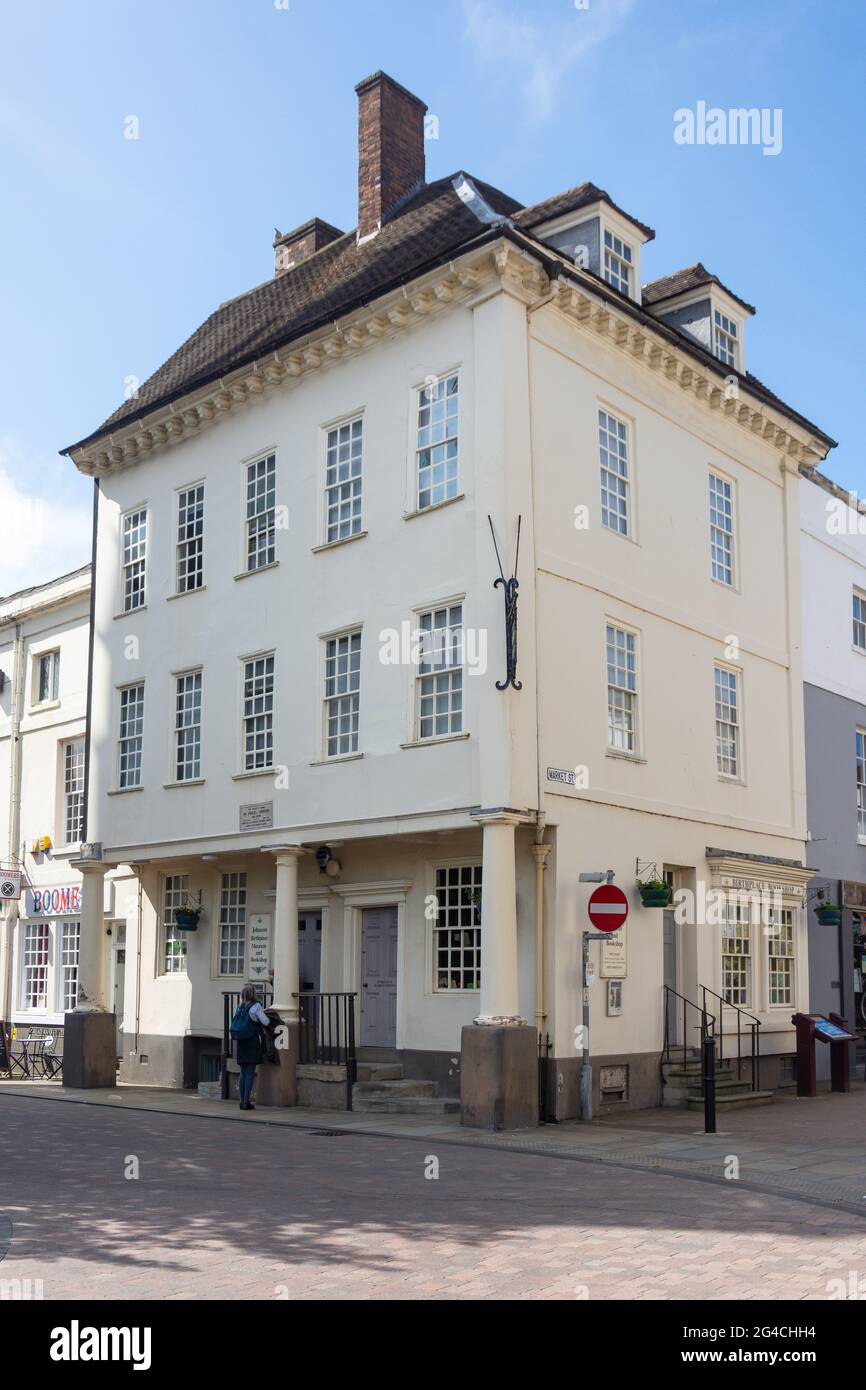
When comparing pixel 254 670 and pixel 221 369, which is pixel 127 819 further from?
pixel 221 369

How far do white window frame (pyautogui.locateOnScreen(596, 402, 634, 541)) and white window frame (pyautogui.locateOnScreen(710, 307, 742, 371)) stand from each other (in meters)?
3.25

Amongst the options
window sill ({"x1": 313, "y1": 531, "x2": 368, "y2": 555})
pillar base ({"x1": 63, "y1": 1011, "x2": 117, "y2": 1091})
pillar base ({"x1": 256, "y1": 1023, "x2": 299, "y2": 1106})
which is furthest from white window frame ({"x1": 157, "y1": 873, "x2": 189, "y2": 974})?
window sill ({"x1": 313, "y1": 531, "x2": 368, "y2": 555})

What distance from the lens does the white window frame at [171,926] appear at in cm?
2314

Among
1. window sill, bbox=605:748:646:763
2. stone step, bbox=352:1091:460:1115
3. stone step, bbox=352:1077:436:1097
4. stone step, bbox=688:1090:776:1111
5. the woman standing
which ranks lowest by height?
stone step, bbox=688:1090:776:1111

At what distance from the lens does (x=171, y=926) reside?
23.5 metres

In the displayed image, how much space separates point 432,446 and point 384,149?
24.6 feet

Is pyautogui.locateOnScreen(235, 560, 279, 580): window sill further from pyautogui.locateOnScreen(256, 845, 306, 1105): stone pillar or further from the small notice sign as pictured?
pyautogui.locateOnScreen(256, 845, 306, 1105): stone pillar

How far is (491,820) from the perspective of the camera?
641 inches

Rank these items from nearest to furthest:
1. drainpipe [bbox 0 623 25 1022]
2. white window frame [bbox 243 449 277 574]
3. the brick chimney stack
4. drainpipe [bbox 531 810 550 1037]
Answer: drainpipe [bbox 531 810 550 1037] → white window frame [bbox 243 449 277 574] → the brick chimney stack → drainpipe [bbox 0 623 25 1022]

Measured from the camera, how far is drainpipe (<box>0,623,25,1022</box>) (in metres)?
29.1

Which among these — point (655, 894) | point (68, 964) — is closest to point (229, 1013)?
point (655, 894)

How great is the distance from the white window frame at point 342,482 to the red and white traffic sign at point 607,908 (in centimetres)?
607

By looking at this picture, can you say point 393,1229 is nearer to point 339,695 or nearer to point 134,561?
point 339,695

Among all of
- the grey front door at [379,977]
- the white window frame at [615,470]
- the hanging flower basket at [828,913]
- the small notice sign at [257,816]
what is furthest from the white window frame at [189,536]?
the hanging flower basket at [828,913]
